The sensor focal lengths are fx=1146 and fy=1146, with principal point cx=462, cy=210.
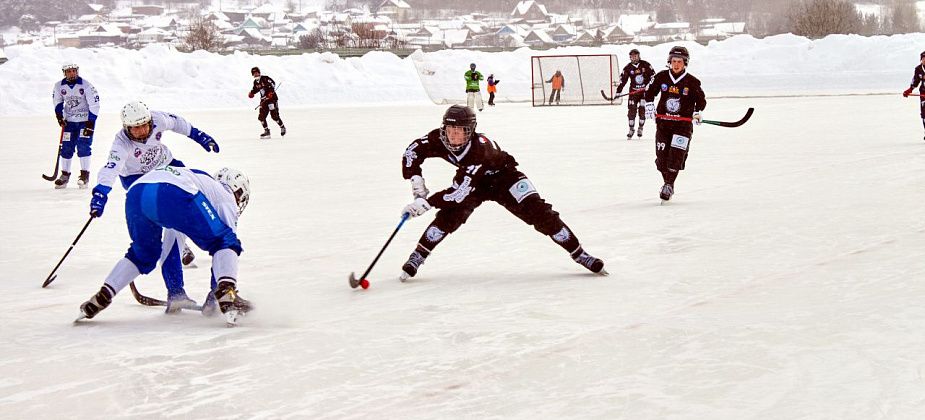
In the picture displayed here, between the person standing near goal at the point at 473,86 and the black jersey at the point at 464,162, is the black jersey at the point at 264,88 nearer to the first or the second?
the person standing near goal at the point at 473,86

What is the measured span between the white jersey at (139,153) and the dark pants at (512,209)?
6.23 ft

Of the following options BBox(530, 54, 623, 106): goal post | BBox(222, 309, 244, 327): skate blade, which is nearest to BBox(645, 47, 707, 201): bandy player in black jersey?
BBox(222, 309, 244, 327): skate blade

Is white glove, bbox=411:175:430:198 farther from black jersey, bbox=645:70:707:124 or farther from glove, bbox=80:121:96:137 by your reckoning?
glove, bbox=80:121:96:137

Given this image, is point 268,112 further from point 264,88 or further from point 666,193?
point 666,193

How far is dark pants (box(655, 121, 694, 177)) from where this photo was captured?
9.55 m

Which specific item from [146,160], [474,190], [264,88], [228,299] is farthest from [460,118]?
[264,88]

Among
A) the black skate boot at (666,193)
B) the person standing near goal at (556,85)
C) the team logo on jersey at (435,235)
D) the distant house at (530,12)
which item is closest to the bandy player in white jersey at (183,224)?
the team logo on jersey at (435,235)

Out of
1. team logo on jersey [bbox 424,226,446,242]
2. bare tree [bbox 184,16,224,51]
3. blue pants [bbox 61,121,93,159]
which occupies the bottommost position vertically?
team logo on jersey [bbox 424,226,446,242]

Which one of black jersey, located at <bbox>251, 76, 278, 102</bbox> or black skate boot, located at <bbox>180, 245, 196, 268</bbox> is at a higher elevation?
black jersey, located at <bbox>251, 76, 278, 102</bbox>

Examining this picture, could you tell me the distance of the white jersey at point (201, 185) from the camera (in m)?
4.84

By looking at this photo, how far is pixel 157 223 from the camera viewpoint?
193 inches

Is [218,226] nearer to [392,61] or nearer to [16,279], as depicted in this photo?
[16,279]

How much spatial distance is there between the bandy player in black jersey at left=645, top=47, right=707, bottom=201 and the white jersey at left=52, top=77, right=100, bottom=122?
5.86m

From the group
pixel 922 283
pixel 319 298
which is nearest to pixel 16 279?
pixel 319 298
